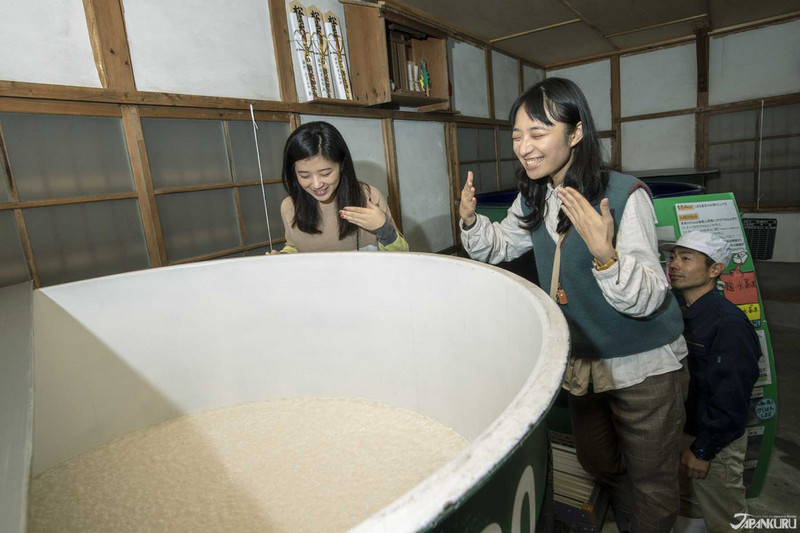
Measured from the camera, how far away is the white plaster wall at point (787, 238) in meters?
4.69

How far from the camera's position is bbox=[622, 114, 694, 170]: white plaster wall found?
5391 millimetres

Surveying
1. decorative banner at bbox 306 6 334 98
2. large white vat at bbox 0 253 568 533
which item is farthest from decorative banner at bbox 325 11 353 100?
large white vat at bbox 0 253 568 533

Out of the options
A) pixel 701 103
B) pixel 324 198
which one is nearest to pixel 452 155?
pixel 324 198

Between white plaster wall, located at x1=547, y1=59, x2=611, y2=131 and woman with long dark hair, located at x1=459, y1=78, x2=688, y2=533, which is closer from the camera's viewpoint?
woman with long dark hair, located at x1=459, y1=78, x2=688, y2=533

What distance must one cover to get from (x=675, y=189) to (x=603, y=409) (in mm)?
2013

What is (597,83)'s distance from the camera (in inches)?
229

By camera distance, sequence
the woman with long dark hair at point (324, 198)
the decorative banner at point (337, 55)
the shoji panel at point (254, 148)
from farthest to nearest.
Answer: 1. the decorative banner at point (337, 55)
2. the shoji panel at point (254, 148)
3. the woman with long dark hair at point (324, 198)

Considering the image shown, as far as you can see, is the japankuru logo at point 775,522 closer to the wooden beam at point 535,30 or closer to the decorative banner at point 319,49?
the decorative banner at point 319,49

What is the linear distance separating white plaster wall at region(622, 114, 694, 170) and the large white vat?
5.81m

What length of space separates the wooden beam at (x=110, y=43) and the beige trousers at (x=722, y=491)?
267cm

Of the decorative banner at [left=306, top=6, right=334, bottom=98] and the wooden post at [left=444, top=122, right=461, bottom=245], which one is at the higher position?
the decorative banner at [left=306, top=6, right=334, bottom=98]

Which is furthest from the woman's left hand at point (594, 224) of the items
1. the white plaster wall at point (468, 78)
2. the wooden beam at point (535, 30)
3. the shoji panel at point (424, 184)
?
the wooden beam at point (535, 30)

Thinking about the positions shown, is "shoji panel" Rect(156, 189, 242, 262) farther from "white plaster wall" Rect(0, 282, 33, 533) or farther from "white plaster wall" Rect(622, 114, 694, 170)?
"white plaster wall" Rect(622, 114, 694, 170)

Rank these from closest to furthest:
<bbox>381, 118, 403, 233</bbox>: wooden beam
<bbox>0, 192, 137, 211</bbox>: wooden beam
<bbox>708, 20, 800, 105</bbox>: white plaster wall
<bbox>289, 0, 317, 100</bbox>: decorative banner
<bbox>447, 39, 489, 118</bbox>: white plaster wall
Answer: <bbox>0, 192, 137, 211</bbox>: wooden beam → <bbox>289, 0, 317, 100</bbox>: decorative banner → <bbox>381, 118, 403, 233</bbox>: wooden beam → <bbox>447, 39, 489, 118</bbox>: white plaster wall → <bbox>708, 20, 800, 105</bbox>: white plaster wall
